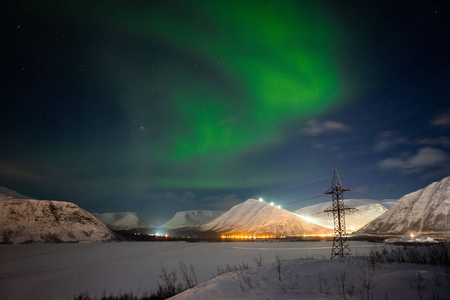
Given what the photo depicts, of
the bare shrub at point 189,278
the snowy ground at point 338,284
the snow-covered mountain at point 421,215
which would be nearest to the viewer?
the snowy ground at point 338,284

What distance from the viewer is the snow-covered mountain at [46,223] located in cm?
7469

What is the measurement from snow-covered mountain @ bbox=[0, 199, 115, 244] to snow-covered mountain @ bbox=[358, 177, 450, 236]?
157 m

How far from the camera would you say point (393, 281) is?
7.54 meters

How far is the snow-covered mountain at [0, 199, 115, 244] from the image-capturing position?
7469cm

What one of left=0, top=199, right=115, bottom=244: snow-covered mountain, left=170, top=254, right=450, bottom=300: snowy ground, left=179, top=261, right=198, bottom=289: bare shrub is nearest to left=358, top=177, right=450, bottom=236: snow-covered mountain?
left=179, top=261, right=198, bottom=289: bare shrub

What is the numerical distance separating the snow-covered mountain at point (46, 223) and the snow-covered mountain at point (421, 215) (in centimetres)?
15676

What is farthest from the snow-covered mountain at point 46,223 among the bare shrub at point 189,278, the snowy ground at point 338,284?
the snowy ground at point 338,284

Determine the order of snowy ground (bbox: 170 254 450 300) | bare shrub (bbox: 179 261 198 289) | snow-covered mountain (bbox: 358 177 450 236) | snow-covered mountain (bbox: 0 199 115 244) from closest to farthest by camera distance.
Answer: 1. snowy ground (bbox: 170 254 450 300)
2. bare shrub (bbox: 179 261 198 289)
3. snow-covered mountain (bbox: 0 199 115 244)
4. snow-covered mountain (bbox: 358 177 450 236)

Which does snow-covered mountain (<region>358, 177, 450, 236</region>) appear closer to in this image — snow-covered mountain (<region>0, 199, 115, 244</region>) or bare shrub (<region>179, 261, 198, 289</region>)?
bare shrub (<region>179, 261, 198, 289</region>)

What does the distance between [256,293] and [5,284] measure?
87.2 feet

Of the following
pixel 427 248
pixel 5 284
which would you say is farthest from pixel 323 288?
pixel 5 284

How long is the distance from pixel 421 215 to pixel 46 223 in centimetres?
18694

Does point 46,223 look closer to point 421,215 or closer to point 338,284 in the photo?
point 338,284

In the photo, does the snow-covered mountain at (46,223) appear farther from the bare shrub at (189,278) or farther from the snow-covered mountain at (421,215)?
the snow-covered mountain at (421,215)
